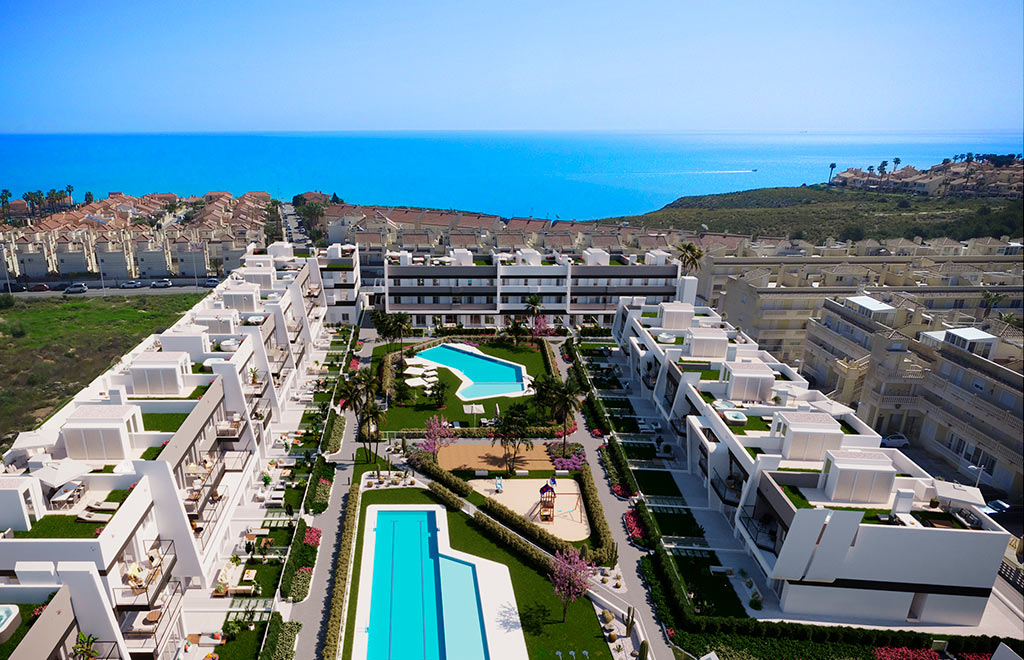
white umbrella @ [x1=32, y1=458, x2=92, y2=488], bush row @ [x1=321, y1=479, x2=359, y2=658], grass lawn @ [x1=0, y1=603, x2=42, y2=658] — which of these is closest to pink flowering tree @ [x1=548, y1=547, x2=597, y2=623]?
bush row @ [x1=321, y1=479, x2=359, y2=658]

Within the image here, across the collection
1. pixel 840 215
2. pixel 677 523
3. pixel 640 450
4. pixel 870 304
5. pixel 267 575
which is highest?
pixel 840 215

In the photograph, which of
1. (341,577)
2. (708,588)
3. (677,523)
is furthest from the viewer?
(677,523)

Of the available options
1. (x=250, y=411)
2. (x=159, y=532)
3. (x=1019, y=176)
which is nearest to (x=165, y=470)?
(x=159, y=532)

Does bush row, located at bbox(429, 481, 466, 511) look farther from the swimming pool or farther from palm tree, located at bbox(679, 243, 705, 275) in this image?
palm tree, located at bbox(679, 243, 705, 275)

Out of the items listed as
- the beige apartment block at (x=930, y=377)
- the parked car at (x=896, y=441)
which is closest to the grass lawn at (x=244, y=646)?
the parked car at (x=896, y=441)

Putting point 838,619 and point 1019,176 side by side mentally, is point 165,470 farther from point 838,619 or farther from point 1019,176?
point 1019,176

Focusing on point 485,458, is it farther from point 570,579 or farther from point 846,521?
point 846,521

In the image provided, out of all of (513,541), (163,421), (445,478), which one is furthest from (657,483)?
(163,421)
